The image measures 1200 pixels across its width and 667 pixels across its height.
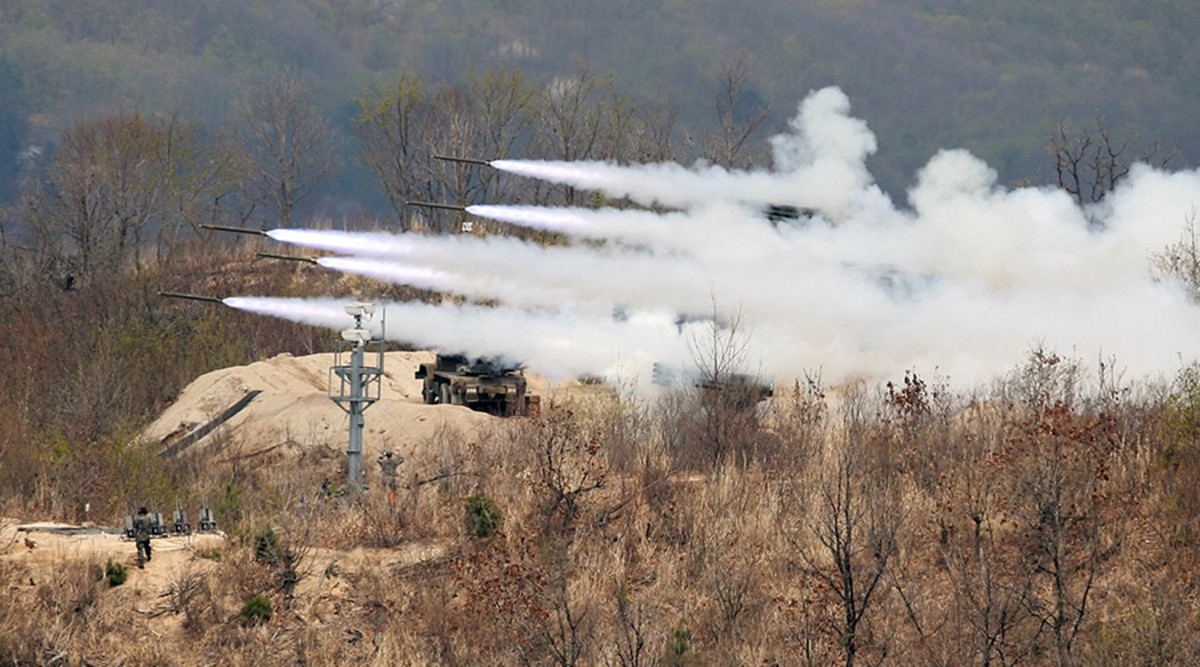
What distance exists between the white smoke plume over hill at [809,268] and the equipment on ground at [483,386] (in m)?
0.43

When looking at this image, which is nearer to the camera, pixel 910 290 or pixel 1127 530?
pixel 1127 530

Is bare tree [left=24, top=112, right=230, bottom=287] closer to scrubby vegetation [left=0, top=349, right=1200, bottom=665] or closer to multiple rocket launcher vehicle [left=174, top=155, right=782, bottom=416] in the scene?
multiple rocket launcher vehicle [left=174, top=155, right=782, bottom=416]

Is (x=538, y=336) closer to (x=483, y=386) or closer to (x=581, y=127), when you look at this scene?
(x=483, y=386)

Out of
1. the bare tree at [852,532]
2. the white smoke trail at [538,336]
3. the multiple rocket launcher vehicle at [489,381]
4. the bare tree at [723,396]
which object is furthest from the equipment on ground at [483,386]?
the bare tree at [852,532]

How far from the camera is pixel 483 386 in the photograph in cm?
3541

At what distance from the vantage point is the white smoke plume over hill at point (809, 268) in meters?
35.3

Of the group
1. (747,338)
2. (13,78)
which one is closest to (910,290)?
(747,338)

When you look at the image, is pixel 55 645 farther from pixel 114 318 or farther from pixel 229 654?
pixel 114 318

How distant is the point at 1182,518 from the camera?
23.0 m

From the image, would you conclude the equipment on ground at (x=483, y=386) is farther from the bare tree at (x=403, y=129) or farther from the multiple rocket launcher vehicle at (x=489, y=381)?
the bare tree at (x=403, y=129)

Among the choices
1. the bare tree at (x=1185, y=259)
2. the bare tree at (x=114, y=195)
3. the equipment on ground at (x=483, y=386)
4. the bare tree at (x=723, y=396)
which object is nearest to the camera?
the bare tree at (x=723, y=396)

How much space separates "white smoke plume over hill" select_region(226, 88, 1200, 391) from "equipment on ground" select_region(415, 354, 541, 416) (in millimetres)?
434

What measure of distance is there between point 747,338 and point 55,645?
57.9 feet

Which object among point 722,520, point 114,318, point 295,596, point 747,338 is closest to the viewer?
point 295,596
